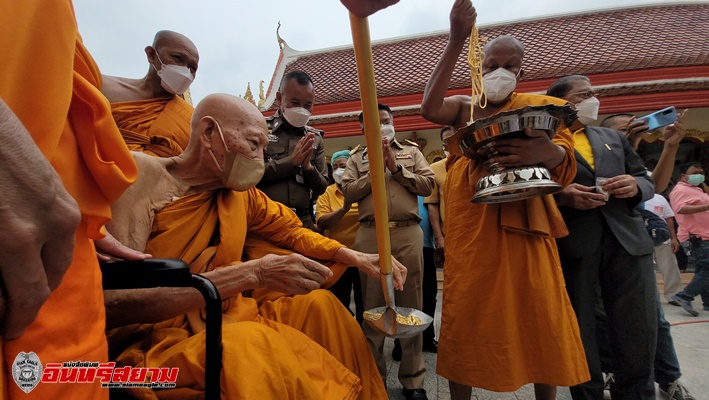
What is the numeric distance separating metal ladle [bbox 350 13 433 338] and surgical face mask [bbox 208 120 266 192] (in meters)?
0.51

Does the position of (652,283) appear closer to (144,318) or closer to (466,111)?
(466,111)

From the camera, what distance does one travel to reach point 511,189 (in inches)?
56.0

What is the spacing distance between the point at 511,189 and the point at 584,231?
2.96 ft

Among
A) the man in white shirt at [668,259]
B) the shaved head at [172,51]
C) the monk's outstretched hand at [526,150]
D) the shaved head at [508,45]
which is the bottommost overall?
the man in white shirt at [668,259]

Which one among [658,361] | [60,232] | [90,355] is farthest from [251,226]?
[658,361]

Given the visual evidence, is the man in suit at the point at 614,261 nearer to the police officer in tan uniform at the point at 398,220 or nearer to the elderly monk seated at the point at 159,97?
the police officer in tan uniform at the point at 398,220

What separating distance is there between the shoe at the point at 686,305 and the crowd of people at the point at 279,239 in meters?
2.80

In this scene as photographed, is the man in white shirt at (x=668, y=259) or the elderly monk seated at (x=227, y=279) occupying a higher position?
the elderly monk seated at (x=227, y=279)

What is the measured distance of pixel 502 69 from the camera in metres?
1.70

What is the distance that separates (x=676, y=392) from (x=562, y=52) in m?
7.71

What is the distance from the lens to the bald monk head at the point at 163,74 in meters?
2.11

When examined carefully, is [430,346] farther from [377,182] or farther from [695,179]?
[695,179]

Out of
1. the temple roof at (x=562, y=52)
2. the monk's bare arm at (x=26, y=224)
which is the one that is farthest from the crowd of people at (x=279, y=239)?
the temple roof at (x=562, y=52)

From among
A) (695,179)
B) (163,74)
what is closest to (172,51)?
(163,74)
